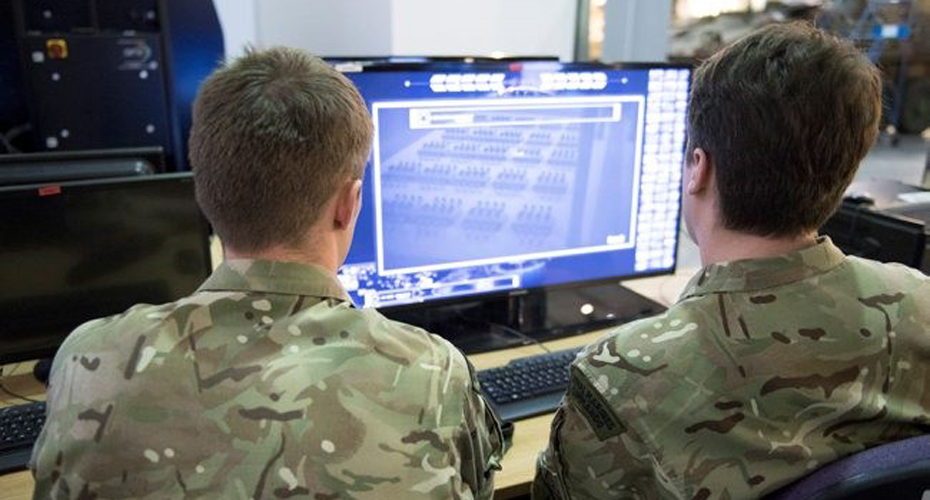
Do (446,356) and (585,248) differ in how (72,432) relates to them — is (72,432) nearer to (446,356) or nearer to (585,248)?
(446,356)

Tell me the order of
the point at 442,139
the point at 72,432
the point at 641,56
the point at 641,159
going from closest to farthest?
the point at 72,432 < the point at 442,139 < the point at 641,159 < the point at 641,56

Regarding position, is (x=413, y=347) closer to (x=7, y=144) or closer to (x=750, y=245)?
(x=750, y=245)

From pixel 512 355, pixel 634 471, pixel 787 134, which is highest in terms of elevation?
pixel 787 134

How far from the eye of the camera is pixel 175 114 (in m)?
1.99

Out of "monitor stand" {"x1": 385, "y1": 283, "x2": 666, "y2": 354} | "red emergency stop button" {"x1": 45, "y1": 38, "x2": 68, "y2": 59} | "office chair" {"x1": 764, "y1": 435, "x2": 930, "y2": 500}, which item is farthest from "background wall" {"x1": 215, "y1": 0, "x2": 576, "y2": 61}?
"office chair" {"x1": 764, "y1": 435, "x2": 930, "y2": 500}

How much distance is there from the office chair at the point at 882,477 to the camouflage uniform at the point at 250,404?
0.39 m

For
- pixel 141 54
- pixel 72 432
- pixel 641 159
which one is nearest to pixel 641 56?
pixel 641 159

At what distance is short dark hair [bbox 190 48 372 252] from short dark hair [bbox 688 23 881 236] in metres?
0.45

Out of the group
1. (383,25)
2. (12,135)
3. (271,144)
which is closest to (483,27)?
(383,25)

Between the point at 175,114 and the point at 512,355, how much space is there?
1087 mm

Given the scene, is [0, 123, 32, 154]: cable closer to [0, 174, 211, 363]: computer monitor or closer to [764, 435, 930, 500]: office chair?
[0, 174, 211, 363]: computer monitor

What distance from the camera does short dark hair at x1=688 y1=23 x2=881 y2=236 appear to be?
0.91 meters

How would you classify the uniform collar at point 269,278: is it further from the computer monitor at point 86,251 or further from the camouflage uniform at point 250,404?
the computer monitor at point 86,251

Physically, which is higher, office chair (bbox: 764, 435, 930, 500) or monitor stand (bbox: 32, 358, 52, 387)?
office chair (bbox: 764, 435, 930, 500)
